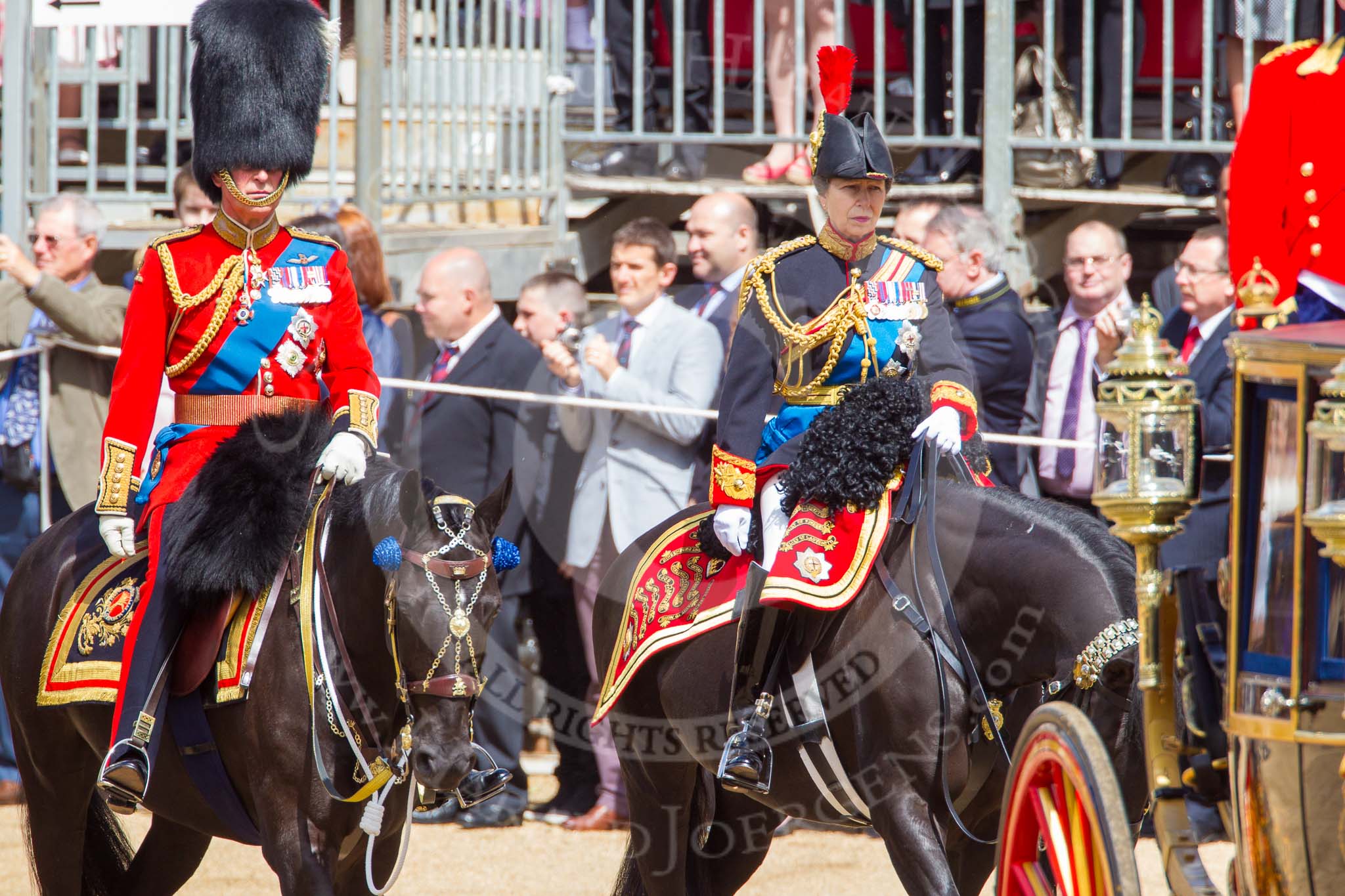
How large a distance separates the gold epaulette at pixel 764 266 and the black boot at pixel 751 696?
2.20ft

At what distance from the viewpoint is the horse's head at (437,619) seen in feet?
13.1

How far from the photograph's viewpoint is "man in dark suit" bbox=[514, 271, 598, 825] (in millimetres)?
6953

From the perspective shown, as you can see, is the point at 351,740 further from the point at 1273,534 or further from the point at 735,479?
the point at 1273,534

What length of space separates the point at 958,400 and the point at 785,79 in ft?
14.4

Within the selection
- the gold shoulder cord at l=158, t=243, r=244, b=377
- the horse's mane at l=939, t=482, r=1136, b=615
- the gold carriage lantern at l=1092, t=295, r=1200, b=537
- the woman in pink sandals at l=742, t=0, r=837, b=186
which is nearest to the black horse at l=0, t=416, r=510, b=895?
the gold shoulder cord at l=158, t=243, r=244, b=377

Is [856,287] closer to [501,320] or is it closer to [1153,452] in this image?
[1153,452]

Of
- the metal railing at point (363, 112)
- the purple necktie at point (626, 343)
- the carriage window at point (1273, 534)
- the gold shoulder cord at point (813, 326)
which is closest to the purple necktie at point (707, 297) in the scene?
the purple necktie at point (626, 343)

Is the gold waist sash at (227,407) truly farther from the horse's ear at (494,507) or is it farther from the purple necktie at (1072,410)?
the purple necktie at (1072,410)

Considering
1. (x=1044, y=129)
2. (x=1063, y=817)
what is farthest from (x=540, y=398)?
(x=1063, y=817)

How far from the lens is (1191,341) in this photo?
6246 mm

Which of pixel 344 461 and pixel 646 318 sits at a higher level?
pixel 646 318

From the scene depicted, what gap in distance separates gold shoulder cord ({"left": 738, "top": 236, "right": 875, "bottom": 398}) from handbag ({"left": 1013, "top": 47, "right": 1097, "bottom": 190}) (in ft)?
13.2

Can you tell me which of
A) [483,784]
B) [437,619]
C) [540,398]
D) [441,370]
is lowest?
[483,784]

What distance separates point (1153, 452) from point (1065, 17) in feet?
19.6
